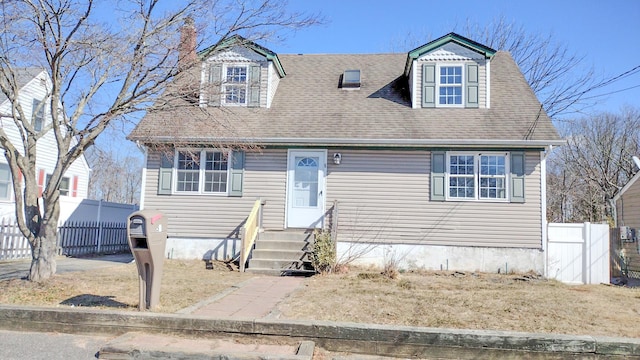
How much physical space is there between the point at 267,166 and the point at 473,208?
5296 mm

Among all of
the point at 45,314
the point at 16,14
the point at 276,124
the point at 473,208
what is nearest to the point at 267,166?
the point at 276,124

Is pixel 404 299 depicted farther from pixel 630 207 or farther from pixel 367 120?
pixel 630 207

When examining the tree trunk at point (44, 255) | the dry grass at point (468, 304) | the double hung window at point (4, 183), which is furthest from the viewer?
the double hung window at point (4, 183)

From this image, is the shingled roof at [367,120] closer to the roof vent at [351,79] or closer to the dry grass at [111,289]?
the roof vent at [351,79]

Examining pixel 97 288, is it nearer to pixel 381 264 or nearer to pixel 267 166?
pixel 267 166

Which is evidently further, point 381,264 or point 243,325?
point 381,264

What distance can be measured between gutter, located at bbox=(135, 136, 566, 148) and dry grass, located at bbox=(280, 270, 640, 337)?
3273mm

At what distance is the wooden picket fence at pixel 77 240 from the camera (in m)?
11.1

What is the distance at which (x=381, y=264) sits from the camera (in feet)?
35.3

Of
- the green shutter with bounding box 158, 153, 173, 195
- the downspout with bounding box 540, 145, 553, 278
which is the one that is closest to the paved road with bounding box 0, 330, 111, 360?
the green shutter with bounding box 158, 153, 173, 195

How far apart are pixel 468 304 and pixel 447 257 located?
4411 millimetres

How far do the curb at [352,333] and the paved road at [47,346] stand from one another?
0.35ft

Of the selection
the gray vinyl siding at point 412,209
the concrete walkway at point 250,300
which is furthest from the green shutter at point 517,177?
the concrete walkway at point 250,300

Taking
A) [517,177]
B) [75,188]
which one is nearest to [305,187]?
[517,177]
